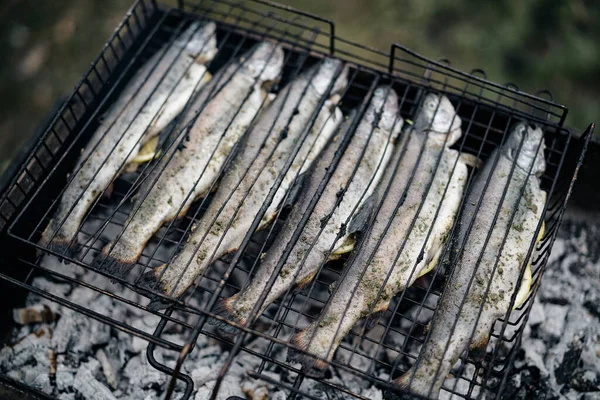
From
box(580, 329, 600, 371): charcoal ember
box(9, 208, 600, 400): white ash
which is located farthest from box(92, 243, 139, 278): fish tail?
box(580, 329, 600, 371): charcoal ember

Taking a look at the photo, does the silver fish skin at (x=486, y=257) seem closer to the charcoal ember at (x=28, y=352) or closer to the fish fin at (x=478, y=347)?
the fish fin at (x=478, y=347)

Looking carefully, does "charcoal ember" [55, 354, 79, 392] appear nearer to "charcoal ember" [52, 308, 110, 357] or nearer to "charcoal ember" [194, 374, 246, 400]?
"charcoal ember" [52, 308, 110, 357]

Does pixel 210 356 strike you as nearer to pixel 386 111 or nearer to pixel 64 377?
pixel 64 377

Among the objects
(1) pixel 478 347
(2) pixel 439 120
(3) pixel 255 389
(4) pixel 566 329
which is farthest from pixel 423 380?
(2) pixel 439 120

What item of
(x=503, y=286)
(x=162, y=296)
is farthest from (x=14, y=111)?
(x=503, y=286)

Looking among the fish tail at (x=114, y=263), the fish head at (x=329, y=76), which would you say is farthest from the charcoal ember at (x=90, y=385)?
the fish head at (x=329, y=76)

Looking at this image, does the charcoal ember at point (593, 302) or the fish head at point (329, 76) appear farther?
the fish head at point (329, 76)
